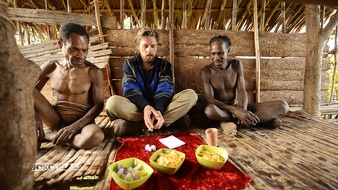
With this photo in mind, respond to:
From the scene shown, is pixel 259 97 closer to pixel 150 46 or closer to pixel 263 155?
pixel 263 155

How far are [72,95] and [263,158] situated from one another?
97.7 inches

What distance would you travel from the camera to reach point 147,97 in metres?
2.93

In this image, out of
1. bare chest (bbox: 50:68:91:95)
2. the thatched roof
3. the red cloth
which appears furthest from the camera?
the thatched roof

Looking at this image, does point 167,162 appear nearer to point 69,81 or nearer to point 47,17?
point 69,81

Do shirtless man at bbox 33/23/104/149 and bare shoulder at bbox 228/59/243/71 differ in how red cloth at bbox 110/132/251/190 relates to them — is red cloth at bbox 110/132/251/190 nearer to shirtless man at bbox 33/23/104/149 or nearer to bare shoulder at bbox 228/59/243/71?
shirtless man at bbox 33/23/104/149

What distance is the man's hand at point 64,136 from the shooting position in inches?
80.9

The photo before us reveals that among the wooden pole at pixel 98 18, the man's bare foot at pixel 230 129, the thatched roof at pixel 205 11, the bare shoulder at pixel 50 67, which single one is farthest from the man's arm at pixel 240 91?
the bare shoulder at pixel 50 67

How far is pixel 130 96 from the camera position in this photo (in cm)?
264

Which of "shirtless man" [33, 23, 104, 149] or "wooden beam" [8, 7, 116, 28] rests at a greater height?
"wooden beam" [8, 7, 116, 28]

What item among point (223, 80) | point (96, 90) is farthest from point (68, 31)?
point (223, 80)

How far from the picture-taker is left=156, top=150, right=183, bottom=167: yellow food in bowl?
61.0 inches

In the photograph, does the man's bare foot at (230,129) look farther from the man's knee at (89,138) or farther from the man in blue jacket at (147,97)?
the man's knee at (89,138)

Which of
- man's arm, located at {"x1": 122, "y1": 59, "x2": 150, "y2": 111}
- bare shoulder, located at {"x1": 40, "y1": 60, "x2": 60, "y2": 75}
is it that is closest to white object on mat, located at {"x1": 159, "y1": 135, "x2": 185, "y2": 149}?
man's arm, located at {"x1": 122, "y1": 59, "x2": 150, "y2": 111}

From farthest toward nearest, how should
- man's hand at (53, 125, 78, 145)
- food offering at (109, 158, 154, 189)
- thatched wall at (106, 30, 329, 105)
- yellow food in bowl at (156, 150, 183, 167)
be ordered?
thatched wall at (106, 30, 329, 105) < man's hand at (53, 125, 78, 145) < yellow food in bowl at (156, 150, 183, 167) < food offering at (109, 158, 154, 189)
